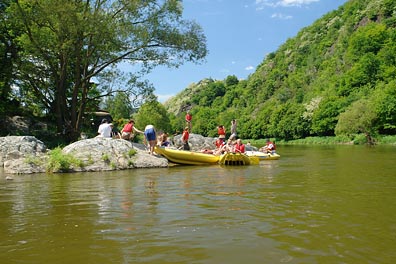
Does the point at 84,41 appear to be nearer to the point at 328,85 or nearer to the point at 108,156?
the point at 108,156

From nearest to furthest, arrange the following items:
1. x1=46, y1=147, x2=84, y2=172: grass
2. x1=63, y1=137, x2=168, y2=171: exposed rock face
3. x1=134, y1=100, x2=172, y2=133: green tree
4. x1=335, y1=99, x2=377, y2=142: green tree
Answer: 1. x1=46, y1=147, x2=84, y2=172: grass
2. x1=63, y1=137, x2=168, y2=171: exposed rock face
3. x1=335, y1=99, x2=377, y2=142: green tree
4. x1=134, y1=100, x2=172, y2=133: green tree

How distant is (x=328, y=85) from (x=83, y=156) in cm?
8996

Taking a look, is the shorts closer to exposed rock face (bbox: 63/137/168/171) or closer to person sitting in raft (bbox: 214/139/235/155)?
exposed rock face (bbox: 63/137/168/171)

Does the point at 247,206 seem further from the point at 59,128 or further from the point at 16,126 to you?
the point at 16,126

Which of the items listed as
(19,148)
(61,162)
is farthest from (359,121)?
(19,148)

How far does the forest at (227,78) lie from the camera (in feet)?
75.3

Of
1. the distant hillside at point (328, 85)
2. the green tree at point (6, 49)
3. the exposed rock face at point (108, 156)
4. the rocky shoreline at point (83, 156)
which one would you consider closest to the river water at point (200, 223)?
the rocky shoreline at point (83, 156)

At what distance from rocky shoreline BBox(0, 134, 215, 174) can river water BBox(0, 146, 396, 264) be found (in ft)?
13.9

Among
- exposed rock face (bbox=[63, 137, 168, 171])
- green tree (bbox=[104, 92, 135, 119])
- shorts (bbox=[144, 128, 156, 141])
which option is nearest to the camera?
exposed rock face (bbox=[63, 137, 168, 171])

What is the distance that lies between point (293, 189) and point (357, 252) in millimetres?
4949

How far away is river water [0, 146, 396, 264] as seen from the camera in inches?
168

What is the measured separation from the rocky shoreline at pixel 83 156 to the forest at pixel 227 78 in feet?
26.5

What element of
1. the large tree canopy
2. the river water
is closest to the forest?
the large tree canopy

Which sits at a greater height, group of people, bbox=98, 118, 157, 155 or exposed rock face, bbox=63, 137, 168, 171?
group of people, bbox=98, 118, 157, 155
